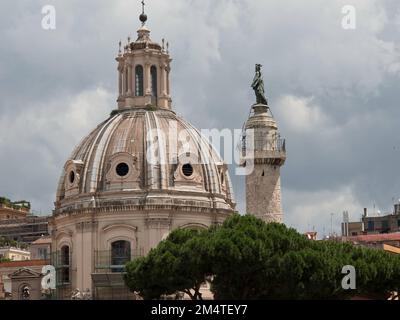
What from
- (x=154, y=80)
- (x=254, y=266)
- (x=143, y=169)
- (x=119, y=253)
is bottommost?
(x=254, y=266)

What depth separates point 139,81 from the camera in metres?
93.0

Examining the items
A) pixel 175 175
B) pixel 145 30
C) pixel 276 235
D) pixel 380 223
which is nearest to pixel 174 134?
pixel 175 175

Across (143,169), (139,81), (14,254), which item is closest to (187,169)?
(143,169)

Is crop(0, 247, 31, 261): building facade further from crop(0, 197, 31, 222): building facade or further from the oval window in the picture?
the oval window

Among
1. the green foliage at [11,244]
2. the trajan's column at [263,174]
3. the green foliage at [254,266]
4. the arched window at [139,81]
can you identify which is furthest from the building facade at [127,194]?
the green foliage at [11,244]

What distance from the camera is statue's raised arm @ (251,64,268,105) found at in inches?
3324

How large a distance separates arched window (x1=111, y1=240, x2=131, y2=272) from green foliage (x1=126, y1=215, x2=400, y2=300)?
17389 mm

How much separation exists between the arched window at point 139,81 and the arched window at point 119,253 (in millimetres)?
12512

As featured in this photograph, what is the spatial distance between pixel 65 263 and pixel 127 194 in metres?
7.48

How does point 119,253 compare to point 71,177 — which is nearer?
point 119,253

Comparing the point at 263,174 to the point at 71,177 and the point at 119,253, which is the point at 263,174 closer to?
the point at 119,253

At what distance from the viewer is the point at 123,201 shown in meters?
86.0

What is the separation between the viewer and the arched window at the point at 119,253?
282ft
